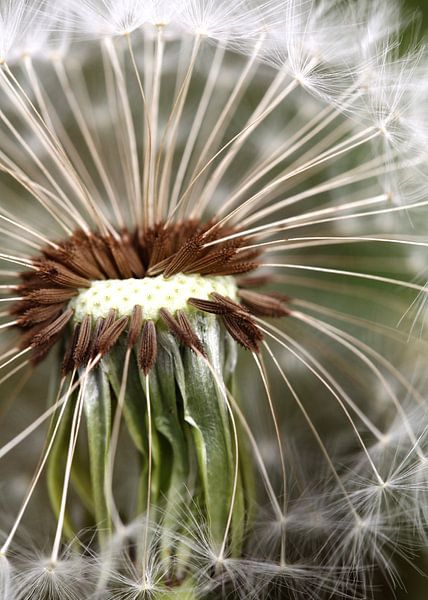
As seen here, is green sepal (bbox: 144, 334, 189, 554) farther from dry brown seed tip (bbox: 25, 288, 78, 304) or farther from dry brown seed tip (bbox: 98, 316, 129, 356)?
dry brown seed tip (bbox: 25, 288, 78, 304)

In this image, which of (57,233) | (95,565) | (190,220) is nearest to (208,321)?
(190,220)

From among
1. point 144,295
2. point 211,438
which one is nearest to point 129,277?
point 144,295

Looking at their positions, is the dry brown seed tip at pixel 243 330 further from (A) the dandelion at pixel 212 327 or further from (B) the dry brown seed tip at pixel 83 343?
(B) the dry brown seed tip at pixel 83 343

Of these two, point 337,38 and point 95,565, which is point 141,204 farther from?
point 95,565

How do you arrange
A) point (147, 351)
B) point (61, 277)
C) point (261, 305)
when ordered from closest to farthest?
point (147, 351)
point (61, 277)
point (261, 305)

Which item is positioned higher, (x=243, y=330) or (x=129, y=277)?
(x=129, y=277)

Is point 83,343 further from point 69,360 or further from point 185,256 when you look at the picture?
point 185,256
